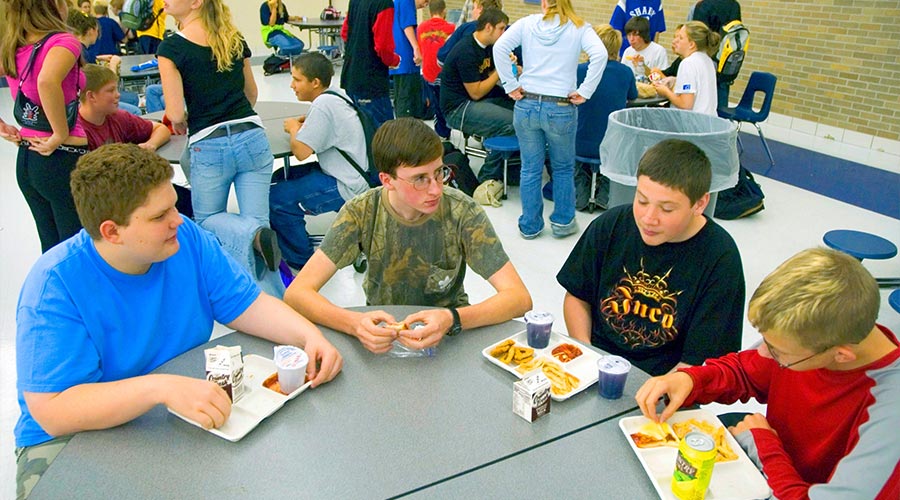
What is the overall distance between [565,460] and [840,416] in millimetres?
609

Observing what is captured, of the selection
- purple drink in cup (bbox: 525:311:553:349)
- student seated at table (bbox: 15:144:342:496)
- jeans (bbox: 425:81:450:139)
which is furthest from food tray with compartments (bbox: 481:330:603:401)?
jeans (bbox: 425:81:450:139)

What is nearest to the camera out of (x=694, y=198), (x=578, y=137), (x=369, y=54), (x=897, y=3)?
(x=694, y=198)

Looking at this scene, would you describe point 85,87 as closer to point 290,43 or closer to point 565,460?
point 565,460

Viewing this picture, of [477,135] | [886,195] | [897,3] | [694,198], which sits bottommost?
[886,195]

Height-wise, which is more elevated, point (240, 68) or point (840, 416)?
point (240, 68)

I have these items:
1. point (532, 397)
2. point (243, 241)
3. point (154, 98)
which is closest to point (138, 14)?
point (154, 98)

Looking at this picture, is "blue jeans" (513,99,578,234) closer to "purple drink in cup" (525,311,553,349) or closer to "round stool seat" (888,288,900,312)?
"round stool seat" (888,288,900,312)

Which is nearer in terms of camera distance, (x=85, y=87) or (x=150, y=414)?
(x=150, y=414)

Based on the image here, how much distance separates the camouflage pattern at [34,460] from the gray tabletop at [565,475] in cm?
87

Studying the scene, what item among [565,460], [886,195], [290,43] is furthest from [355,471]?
[290,43]

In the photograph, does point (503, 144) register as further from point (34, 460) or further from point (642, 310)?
point (34, 460)

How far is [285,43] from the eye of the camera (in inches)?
399

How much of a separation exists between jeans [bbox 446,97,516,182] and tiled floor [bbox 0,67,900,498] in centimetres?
28

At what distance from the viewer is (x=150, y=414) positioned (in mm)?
1472
